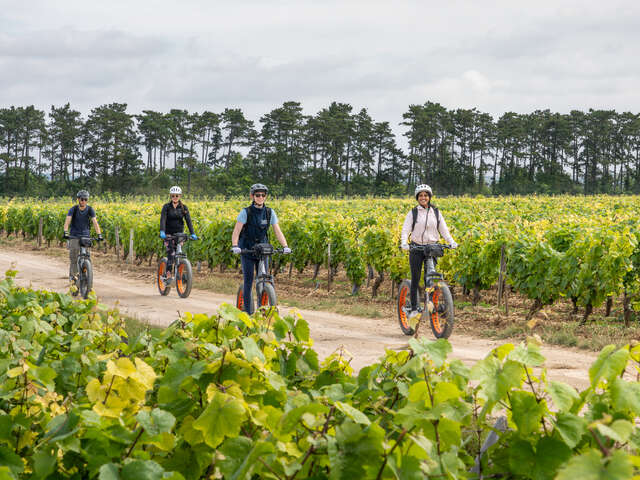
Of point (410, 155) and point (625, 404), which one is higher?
point (410, 155)

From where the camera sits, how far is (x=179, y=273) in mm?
13375

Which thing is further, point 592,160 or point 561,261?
point 592,160

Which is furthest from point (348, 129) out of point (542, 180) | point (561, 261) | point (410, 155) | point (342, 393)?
point (342, 393)

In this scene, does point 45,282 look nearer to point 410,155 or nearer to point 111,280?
point 111,280

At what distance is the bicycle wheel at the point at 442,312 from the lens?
8.73m

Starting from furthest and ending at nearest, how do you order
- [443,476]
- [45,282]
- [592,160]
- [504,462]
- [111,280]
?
1. [592,160]
2. [111,280]
3. [45,282]
4. [504,462]
5. [443,476]

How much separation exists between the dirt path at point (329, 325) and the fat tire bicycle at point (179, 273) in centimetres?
21

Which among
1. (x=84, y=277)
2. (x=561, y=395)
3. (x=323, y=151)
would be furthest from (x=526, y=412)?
(x=323, y=151)

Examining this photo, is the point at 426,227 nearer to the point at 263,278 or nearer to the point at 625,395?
the point at 263,278

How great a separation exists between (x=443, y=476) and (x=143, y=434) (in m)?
0.71

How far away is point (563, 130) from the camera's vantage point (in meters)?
95.3

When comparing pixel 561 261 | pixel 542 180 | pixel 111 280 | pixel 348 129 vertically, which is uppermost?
pixel 348 129

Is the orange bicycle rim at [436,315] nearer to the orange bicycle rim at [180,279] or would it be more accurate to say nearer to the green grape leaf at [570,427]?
the orange bicycle rim at [180,279]

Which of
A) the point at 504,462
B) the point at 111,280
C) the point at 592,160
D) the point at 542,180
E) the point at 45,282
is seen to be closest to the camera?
the point at 504,462
